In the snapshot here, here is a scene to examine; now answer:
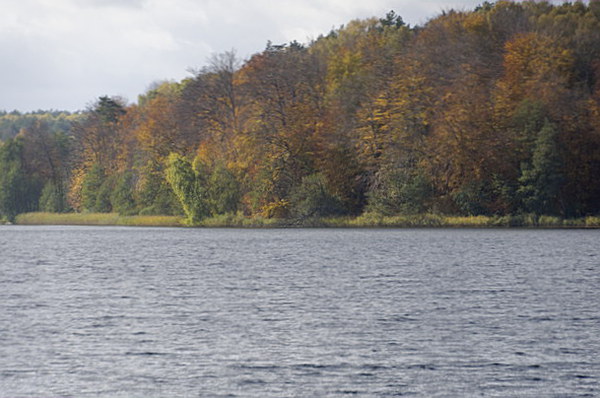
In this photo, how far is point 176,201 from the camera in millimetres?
109062

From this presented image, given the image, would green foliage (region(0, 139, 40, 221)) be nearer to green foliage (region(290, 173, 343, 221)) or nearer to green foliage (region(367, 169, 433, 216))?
green foliage (region(290, 173, 343, 221))

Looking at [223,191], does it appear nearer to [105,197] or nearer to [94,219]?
[105,197]

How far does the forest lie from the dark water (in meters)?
32.2

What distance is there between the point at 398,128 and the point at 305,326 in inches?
2565

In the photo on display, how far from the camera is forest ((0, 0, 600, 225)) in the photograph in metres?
85.2

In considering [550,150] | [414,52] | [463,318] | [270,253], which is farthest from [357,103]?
[463,318]

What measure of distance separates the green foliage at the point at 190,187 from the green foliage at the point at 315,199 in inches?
480

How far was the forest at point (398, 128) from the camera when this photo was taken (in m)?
85.2

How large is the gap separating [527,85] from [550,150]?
825 cm

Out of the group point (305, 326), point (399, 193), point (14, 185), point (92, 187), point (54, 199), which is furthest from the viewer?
point (14, 185)

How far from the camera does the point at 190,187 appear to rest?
10169 cm

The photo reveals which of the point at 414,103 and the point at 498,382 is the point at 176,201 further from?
the point at 498,382

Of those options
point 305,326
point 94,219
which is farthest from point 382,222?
point 305,326

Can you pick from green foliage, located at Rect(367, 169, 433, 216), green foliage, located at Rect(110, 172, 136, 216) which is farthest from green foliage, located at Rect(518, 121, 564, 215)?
green foliage, located at Rect(110, 172, 136, 216)
